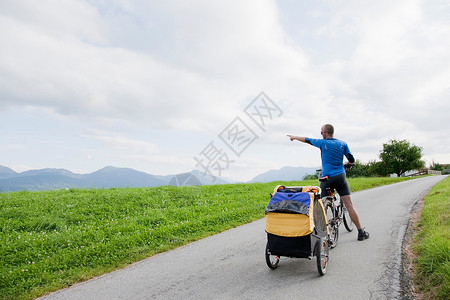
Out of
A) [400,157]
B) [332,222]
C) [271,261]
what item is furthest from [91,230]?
[400,157]

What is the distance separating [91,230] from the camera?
7.00 metres

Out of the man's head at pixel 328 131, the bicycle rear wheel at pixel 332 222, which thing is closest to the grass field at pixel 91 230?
the bicycle rear wheel at pixel 332 222

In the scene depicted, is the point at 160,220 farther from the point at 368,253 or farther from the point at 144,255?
the point at 368,253

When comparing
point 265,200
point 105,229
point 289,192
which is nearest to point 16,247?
point 105,229

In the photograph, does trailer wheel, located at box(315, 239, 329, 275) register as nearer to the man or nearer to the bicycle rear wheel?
the bicycle rear wheel

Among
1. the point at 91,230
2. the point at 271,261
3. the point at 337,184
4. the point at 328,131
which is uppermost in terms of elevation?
the point at 328,131

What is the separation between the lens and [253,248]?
5953mm

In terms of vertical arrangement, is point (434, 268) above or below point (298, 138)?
below

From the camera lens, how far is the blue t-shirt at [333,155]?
227 inches

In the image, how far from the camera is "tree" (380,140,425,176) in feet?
227

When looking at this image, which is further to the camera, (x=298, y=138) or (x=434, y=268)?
(x=298, y=138)

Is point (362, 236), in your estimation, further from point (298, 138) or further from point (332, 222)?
point (298, 138)

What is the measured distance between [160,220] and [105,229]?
1.52m

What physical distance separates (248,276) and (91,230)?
14.4 feet
